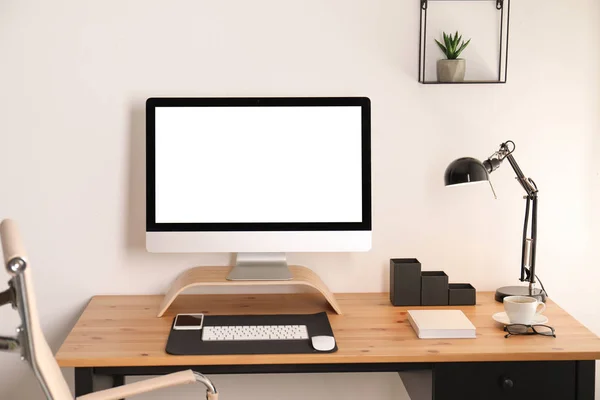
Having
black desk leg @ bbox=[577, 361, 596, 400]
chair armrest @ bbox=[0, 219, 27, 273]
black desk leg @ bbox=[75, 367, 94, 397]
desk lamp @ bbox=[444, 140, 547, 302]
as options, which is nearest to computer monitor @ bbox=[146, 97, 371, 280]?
desk lamp @ bbox=[444, 140, 547, 302]

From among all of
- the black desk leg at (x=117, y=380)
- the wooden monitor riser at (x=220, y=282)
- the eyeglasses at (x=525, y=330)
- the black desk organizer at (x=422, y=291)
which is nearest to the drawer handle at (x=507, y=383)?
the eyeglasses at (x=525, y=330)

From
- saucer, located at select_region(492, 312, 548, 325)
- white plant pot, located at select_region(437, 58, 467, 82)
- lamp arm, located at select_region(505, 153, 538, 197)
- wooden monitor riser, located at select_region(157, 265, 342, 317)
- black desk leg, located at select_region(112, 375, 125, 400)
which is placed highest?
white plant pot, located at select_region(437, 58, 467, 82)

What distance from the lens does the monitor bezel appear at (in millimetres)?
2207

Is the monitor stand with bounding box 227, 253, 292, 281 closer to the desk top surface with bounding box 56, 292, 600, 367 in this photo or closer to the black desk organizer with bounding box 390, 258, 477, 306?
the desk top surface with bounding box 56, 292, 600, 367

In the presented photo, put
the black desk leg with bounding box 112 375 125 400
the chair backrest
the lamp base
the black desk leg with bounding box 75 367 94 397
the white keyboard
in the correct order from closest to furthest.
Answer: the chair backrest < the black desk leg with bounding box 75 367 94 397 < the white keyboard < the black desk leg with bounding box 112 375 125 400 < the lamp base

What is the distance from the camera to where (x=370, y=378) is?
2486 millimetres

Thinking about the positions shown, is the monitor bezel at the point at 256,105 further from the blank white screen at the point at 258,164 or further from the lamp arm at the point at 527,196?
the lamp arm at the point at 527,196

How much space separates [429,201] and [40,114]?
1302mm

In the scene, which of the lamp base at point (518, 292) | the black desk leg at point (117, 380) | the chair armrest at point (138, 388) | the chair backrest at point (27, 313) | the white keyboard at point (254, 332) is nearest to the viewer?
the chair backrest at point (27, 313)

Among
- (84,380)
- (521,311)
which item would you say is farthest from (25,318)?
(521,311)

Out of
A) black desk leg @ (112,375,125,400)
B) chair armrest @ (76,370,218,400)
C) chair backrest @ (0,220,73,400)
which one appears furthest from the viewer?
black desk leg @ (112,375,125,400)

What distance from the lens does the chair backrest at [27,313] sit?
3.87 ft

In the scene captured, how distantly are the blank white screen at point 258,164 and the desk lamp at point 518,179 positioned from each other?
0.30 m

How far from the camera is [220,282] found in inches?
86.1
